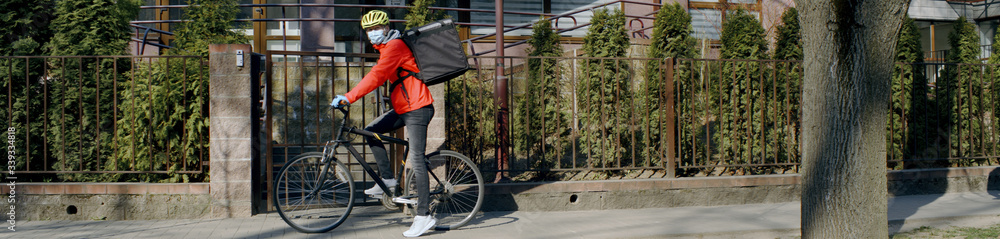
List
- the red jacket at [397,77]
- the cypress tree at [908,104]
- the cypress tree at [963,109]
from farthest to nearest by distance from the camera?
1. the cypress tree at [963,109]
2. the cypress tree at [908,104]
3. the red jacket at [397,77]

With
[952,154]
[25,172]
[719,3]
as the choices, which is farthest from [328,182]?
[719,3]

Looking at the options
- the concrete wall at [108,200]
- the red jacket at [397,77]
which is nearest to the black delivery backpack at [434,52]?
the red jacket at [397,77]

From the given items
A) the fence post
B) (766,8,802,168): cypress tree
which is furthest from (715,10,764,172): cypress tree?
the fence post

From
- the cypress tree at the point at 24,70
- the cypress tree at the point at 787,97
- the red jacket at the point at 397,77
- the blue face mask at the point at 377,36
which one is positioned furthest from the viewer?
the cypress tree at the point at 787,97

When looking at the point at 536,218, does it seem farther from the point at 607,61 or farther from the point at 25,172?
the point at 25,172

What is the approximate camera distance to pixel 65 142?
20.2ft

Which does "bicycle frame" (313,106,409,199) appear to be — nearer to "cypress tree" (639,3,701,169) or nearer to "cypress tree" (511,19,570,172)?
"cypress tree" (511,19,570,172)

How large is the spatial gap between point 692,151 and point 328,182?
3.89 meters

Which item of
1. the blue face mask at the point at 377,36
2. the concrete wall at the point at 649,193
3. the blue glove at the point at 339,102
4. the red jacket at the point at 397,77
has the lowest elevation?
the concrete wall at the point at 649,193

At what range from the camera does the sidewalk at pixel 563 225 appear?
526 cm

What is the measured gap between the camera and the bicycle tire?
5.57m

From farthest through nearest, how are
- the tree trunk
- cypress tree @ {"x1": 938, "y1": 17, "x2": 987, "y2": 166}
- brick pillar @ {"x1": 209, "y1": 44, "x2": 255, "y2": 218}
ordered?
1. cypress tree @ {"x1": 938, "y1": 17, "x2": 987, "y2": 166}
2. brick pillar @ {"x1": 209, "y1": 44, "x2": 255, "y2": 218}
3. the tree trunk

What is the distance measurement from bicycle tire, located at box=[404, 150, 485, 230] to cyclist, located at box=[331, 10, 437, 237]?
22 centimetres

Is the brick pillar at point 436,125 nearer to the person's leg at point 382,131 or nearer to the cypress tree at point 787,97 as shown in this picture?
the person's leg at point 382,131
